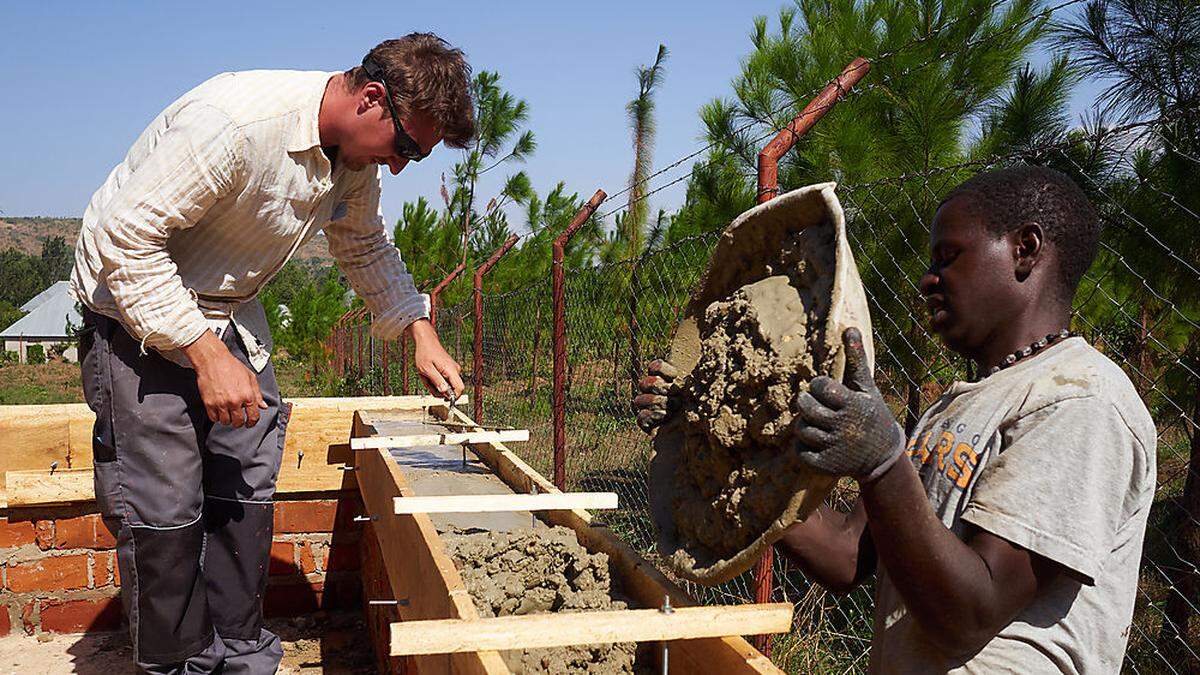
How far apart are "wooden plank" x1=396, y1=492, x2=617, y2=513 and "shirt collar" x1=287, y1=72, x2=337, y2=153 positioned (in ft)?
3.32

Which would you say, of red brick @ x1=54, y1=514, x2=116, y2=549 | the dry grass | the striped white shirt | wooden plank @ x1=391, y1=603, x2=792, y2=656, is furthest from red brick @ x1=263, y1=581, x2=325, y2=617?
the dry grass

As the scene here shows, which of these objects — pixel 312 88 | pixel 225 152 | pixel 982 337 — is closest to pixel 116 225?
pixel 225 152

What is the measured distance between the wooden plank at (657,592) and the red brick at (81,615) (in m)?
2.66

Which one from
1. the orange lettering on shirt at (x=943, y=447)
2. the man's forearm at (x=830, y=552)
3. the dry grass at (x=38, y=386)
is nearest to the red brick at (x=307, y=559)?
the man's forearm at (x=830, y=552)

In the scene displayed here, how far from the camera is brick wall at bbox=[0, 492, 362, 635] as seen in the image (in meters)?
Result: 4.45

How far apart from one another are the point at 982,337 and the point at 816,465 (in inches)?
17.8

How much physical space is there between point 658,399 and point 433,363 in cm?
153

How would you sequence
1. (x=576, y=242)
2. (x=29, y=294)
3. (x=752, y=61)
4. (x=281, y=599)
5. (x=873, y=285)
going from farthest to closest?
(x=29, y=294) → (x=576, y=242) → (x=752, y=61) → (x=281, y=599) → (x=873, y=285)

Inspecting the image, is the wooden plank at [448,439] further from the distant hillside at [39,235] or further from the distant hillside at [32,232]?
the distant hillside at [32,232]

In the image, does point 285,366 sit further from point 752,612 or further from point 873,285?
point 752,612

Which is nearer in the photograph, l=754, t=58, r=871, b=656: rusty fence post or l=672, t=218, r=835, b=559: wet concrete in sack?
l=672, t=218, r=835, b=559: wet concrete in sack

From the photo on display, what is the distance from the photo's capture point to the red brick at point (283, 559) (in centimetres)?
493

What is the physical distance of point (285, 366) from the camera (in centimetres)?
3012

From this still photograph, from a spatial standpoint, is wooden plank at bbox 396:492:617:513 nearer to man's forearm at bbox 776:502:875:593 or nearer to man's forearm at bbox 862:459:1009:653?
man's forearm at bbox 776:502:875:593
